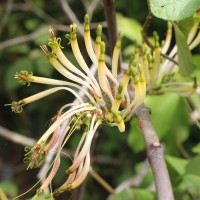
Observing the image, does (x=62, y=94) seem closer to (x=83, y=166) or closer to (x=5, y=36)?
(x=5, y=36)

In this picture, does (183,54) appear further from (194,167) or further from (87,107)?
(194,167)

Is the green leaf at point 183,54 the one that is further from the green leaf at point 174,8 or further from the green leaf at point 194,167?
the green leaf at point 194,167

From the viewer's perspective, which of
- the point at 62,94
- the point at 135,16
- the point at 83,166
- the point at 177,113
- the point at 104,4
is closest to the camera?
the point at 83,166

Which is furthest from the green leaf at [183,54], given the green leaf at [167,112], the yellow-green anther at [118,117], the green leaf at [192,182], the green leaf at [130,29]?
the green leaf at [130,29]

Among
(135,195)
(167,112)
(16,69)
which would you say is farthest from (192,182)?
(16,69)

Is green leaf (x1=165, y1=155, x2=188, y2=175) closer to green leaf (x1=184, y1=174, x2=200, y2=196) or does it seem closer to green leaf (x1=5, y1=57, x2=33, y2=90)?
green leaf (x1=184, y1=174, x2=200, y2=196)

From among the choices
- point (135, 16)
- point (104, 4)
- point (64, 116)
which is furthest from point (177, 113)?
point (135, 16)
